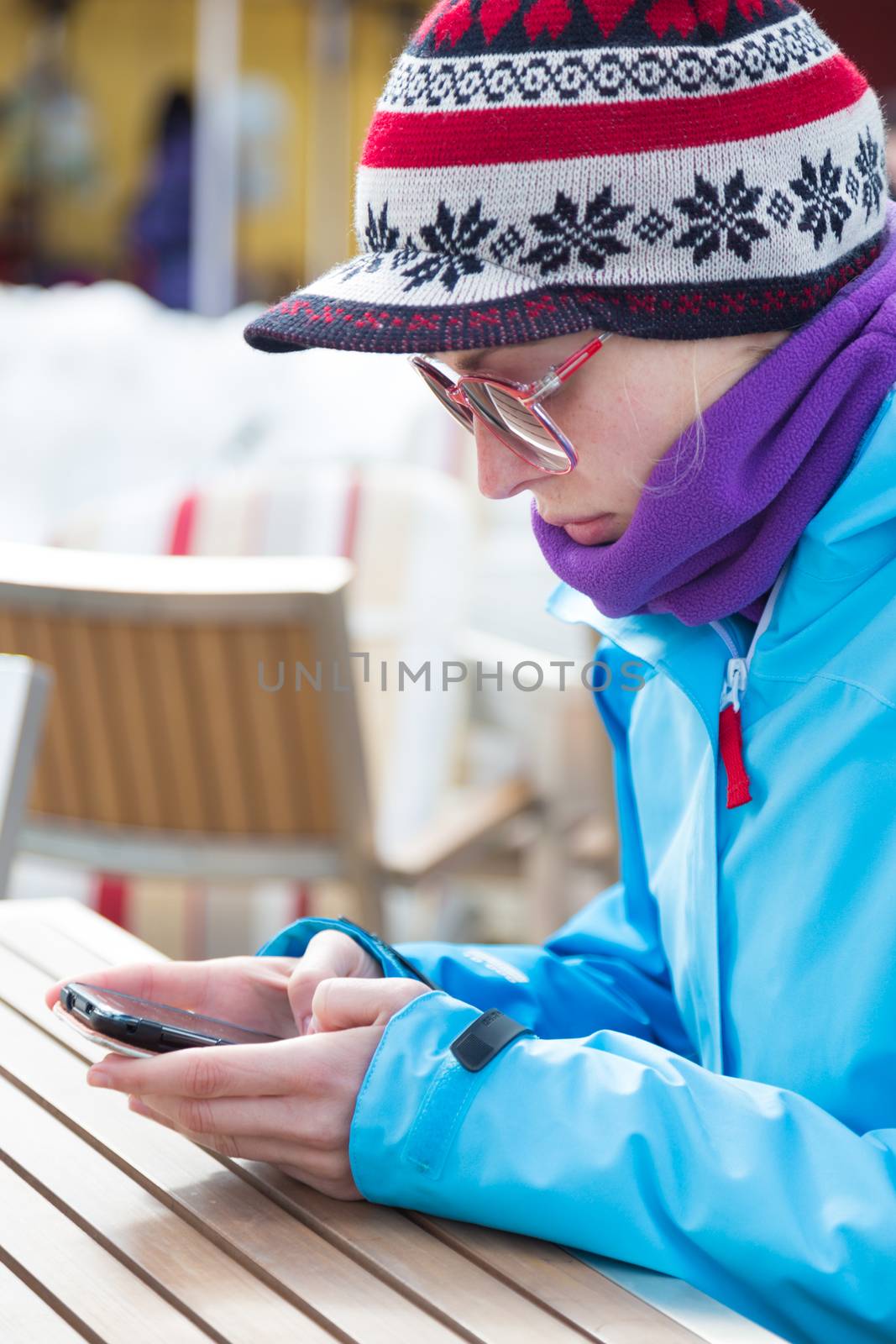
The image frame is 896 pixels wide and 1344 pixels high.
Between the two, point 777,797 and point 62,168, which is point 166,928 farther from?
point 62,168

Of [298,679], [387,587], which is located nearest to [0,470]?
[387,587]

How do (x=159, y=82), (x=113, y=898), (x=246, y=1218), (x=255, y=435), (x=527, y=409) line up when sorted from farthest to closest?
(x=159, y=82) → (x=255, y=435) → (x=113, y=898) → (x=527, y=409) → (x=246, y=1218)

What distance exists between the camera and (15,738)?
5.18 ft

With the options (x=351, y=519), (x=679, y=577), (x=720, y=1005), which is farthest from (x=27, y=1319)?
(x=351, y=519)

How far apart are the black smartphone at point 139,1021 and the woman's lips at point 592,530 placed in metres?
0.43

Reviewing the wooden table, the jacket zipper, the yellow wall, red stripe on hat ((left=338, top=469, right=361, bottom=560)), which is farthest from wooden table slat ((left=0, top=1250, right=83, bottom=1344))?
the yellow wall

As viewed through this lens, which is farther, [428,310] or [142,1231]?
[428,310]

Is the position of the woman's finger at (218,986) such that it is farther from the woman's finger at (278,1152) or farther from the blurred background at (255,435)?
the blurred background at (255,435)

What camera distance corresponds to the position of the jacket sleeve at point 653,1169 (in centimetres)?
87

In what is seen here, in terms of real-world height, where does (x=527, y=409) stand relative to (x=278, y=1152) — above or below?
above

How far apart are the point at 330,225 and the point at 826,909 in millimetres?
8158

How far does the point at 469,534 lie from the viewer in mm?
3332

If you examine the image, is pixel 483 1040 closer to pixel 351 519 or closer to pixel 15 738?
pixel 15 738

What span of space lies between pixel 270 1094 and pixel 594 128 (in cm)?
62
